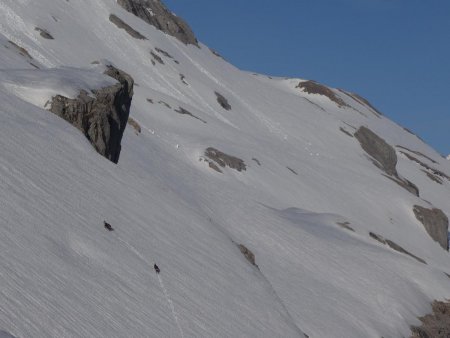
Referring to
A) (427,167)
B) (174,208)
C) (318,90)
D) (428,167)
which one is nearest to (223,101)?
(318,90)

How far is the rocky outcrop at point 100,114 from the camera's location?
21125 millimetres

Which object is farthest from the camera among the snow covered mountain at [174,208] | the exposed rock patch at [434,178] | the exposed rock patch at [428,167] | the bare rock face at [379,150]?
the exposed rock patch at [428,167]

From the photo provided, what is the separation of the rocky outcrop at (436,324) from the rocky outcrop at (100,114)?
13.3m

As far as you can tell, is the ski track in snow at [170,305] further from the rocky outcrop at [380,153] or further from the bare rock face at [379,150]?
the bare rock face at [379,150]

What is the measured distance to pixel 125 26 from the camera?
79000mm

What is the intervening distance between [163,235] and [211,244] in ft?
7.83

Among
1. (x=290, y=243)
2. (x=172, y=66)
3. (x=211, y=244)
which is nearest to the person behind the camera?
(x=211, y=244)

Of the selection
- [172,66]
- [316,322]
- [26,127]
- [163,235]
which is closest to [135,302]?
[163,235]

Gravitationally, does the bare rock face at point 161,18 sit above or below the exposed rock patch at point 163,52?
above

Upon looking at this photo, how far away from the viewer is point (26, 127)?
17375 mm

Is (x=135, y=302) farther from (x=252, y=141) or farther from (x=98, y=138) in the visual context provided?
(x=252, y=141)

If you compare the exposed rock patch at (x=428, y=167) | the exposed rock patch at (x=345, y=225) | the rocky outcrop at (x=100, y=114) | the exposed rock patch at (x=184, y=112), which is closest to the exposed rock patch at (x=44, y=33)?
the exposed rock patch at (x=184, y=112)

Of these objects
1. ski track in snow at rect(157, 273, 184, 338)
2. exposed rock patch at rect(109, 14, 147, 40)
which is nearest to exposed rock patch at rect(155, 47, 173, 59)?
exposed rock patch at rect(109, 14, 147, 40)

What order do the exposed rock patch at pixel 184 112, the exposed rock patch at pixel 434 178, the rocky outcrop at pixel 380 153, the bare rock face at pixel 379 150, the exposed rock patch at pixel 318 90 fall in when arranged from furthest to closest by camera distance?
the exposed rock patch at pixel 318 90
the exposed rock patch at pixel 434 178
the bare rock face at pixel 379 150
the rocky outcrop at pixel 380 153
the exposed rock patch at pixel 184 112
